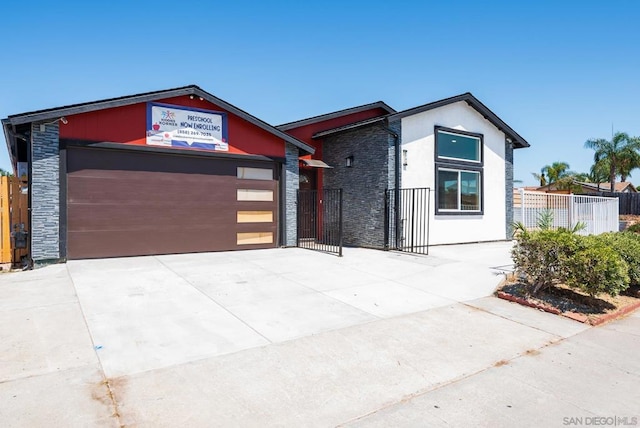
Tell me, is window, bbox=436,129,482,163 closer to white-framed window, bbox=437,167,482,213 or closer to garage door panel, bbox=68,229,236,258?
white-framed window, bbox=437,167,482,213

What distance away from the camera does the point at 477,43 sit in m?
11.4

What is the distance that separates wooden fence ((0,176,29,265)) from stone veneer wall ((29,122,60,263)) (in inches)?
16.6

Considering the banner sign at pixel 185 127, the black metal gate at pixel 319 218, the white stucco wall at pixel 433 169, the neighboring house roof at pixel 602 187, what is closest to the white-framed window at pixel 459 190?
the white stucco wall at pixel 433 169

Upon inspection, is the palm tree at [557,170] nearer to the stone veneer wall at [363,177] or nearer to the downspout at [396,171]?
the stone veneer wall at [363,177]

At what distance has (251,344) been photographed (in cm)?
413

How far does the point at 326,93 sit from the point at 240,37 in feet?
23.7

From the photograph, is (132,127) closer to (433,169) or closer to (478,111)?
(433,169)

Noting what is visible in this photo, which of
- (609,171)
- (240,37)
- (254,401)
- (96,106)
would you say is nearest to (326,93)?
(240,37)

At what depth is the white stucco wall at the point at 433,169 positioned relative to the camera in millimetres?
11789

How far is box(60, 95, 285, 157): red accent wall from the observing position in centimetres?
833

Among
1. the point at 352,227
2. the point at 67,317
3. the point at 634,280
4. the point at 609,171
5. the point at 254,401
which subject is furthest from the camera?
the point at 609,171

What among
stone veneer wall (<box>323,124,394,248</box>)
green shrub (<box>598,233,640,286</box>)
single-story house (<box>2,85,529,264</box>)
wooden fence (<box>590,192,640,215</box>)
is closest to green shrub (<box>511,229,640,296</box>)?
green shrub (<box>598,233,640,286</box>)

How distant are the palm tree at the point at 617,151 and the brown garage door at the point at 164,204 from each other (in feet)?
112

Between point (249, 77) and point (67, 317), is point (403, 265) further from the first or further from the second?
point (249, 77)
